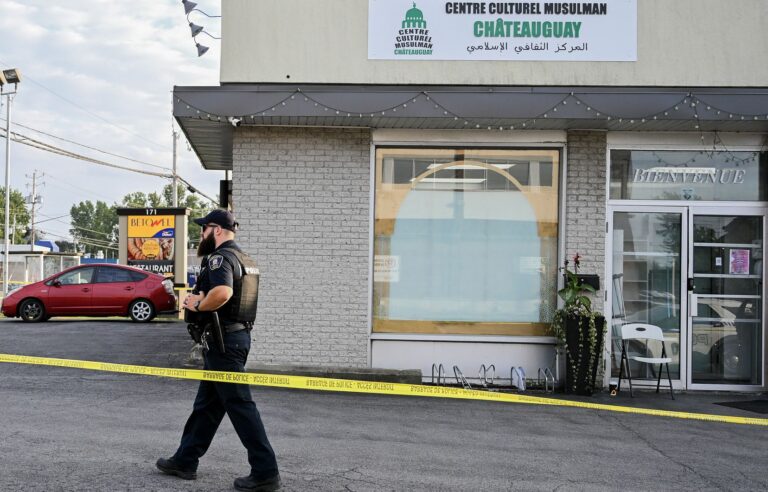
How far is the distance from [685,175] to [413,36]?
4.14 meters

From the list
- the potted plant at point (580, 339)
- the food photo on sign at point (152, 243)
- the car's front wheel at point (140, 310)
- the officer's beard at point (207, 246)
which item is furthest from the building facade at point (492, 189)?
the food photo on sign at point (152, 243)

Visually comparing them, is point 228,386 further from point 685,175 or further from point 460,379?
point 685,175

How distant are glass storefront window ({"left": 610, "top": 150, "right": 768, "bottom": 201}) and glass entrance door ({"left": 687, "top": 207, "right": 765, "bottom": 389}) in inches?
10.8

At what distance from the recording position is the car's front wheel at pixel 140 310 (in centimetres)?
1877

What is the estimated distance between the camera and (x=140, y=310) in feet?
61.7

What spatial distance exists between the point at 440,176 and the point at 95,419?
535cm

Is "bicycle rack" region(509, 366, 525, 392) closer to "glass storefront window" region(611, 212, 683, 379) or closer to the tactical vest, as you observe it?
"glass storefront window" region(611, 212, 683, 379)

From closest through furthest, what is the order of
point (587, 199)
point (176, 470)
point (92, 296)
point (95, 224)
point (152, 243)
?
point (176, 470) < point (587, 199) < point (92, 296) < point (152, 243) < point (95, 224)

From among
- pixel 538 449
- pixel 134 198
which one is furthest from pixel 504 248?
pixel 134 198

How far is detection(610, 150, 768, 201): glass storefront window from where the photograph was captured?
10.1 meters

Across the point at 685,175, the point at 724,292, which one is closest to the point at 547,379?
the point at 724,292

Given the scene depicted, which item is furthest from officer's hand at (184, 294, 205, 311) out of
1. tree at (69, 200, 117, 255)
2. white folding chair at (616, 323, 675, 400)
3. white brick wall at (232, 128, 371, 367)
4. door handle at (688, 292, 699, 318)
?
tree at (69, 200, 117, 255)

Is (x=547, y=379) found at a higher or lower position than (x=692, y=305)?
lower

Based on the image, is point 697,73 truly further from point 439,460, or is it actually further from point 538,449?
point 439,460
